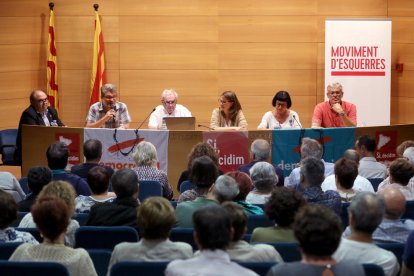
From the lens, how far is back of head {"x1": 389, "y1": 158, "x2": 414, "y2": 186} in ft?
19.9

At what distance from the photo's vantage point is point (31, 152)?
894 centimetres

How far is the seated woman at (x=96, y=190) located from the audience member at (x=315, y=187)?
1377 millimetres

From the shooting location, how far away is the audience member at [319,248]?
11.2ft

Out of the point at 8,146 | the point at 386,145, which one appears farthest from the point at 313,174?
the point at 8,146

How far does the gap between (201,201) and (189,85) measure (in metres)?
6.76

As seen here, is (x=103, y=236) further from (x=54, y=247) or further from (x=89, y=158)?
(x=89, y=158)

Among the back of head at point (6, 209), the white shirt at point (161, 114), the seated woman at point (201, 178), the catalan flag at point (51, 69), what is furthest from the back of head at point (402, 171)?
the catalan flag at point (51, 69)

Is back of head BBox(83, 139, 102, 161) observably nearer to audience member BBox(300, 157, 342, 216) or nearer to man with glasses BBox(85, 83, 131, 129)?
audience member BBox(300, 157, 342, 216)

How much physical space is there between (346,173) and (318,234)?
8.40ft

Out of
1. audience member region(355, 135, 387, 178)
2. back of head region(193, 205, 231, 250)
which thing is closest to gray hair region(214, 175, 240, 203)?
back of head region(193, 205, 231, 250)

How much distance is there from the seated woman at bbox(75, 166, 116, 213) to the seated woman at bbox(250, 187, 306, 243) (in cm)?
154

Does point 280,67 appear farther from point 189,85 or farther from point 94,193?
point 94,193

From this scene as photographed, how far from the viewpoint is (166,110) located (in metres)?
10.0

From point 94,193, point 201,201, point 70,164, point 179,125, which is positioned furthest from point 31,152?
point 201,201
